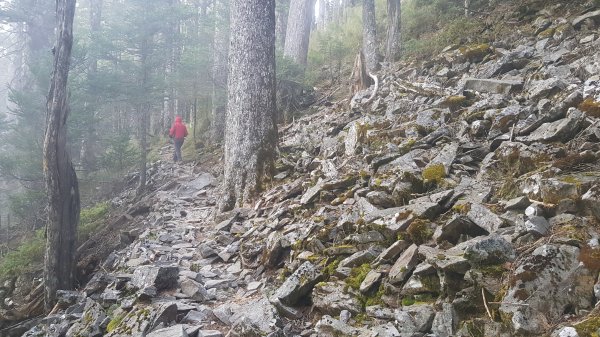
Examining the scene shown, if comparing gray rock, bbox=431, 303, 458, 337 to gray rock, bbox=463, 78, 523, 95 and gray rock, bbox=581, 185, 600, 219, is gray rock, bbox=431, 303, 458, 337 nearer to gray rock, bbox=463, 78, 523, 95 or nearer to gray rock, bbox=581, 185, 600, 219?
gray rock, bbox=581, 185, 600, 219

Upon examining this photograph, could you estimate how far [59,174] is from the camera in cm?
728

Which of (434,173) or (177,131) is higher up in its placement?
(434,173)

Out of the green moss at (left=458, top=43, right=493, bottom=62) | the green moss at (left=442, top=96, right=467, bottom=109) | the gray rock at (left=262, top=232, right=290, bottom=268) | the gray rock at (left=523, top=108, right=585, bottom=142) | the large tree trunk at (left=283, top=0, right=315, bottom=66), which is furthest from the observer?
the large tree trunk at (left=283, top=0, right=315, bottom=66)

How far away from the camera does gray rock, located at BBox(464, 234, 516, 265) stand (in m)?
2.89

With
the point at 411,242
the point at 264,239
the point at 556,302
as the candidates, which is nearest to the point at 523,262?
the point at 556,302

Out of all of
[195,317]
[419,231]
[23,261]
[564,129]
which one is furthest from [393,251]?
[23,261]

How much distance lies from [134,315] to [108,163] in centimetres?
1052

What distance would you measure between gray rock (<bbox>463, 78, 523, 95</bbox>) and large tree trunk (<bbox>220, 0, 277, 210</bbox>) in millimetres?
3770

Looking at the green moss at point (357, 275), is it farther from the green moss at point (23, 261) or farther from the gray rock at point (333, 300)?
the green moss at point (23, 261)

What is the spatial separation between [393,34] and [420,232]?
9614mm

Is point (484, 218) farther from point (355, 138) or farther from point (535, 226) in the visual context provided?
point (355, 138)

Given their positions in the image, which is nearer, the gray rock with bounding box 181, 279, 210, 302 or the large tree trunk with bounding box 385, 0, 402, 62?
the gray rock with bounding box 181, 279, 210, 302

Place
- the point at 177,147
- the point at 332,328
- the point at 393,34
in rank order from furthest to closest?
the point at 177,147
the point at 393,34
the point at 332,328

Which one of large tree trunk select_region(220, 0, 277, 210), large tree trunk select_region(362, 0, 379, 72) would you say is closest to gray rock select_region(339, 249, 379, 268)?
large tree trunk select_region(220, 0, 277, 210)
